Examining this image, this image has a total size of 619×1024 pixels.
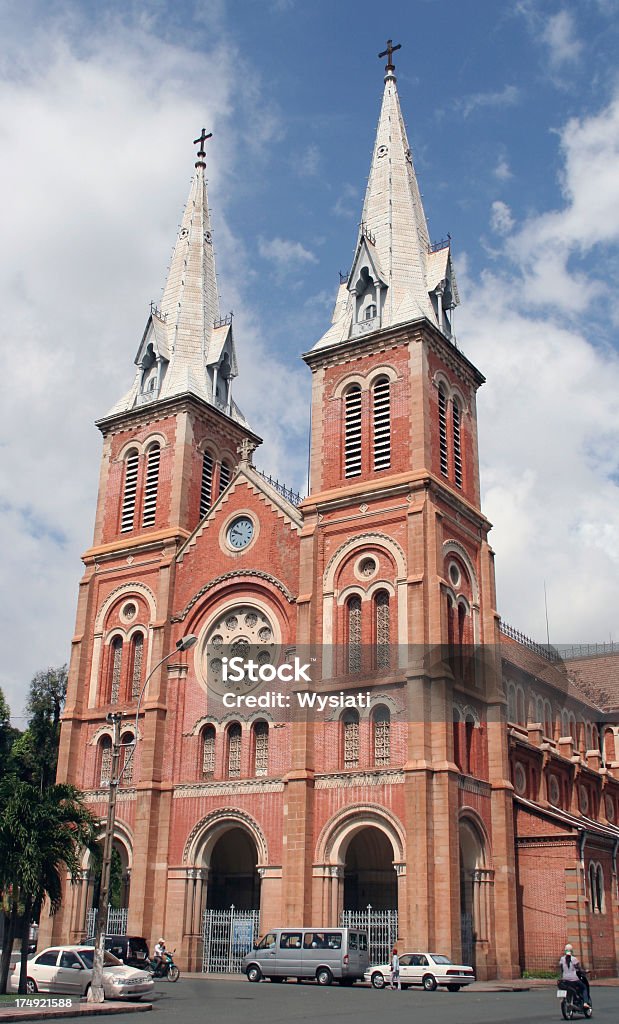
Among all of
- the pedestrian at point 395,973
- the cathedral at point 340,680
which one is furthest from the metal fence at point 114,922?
the pedestrian at point 395,973

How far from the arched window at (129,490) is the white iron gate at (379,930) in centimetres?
2199

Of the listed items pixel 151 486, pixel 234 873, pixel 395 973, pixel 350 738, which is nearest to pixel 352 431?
pixel 151 486

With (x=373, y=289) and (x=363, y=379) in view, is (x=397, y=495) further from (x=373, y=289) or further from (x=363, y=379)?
(x=373, y=289)

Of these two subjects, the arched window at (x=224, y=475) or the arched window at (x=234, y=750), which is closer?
the arched window at (x=234, y=750)

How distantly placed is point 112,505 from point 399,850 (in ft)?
77.4

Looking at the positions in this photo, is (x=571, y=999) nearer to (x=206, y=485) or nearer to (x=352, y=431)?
(x=352, y=431)

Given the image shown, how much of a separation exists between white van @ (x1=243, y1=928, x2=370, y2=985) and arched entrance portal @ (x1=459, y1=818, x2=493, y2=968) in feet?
16.5

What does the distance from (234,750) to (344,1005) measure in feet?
58.6

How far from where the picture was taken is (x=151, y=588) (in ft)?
156

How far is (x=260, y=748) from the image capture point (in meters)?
41.8

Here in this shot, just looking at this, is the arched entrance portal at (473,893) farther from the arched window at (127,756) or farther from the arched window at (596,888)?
the arched window at (127,756)

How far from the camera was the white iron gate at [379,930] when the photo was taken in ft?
118

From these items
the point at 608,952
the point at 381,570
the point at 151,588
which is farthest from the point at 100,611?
the point at 608,952

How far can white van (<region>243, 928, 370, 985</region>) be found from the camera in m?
33.2
